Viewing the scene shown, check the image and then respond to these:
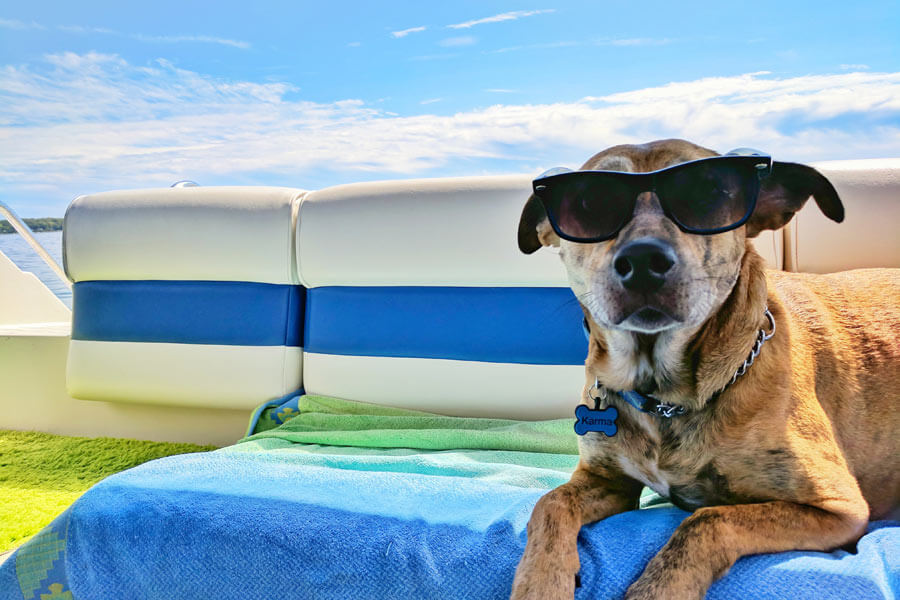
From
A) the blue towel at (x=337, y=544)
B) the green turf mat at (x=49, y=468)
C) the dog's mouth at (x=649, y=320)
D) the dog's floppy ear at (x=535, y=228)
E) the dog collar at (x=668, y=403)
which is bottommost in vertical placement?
the green turf mat at (x=49, y=468)

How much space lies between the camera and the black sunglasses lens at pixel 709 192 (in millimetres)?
1169

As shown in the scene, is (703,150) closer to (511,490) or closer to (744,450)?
(744,450)

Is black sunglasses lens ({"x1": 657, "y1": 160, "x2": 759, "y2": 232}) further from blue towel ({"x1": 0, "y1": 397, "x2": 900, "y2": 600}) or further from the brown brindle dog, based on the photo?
blue towel ({"x1": 0, "y1": 397, "x2": 900, "y2": 600})

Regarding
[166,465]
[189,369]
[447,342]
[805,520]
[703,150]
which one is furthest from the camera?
[189,369]

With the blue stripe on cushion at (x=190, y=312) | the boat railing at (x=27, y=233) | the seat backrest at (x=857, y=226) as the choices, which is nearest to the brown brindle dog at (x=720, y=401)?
the seat backrest at (x=857, y=226)

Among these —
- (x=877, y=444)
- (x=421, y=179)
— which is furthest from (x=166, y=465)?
(x=877, y=444)

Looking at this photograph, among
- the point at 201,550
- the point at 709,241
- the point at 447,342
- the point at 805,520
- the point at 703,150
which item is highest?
the point at 703,150

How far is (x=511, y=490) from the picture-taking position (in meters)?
1.51

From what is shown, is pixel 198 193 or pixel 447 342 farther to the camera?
pixel 198 193

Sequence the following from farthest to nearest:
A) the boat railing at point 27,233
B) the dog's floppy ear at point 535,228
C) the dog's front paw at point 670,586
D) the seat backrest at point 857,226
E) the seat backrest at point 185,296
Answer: the boat railing at point 27,233
the seat backrest at point 185,296
the seat backrest at point 857,226
the dog's floppy ear at point 535,228
the dog's front paw at point 670,586

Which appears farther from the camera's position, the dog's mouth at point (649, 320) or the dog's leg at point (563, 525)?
the dog's mouth at point (649, 320)

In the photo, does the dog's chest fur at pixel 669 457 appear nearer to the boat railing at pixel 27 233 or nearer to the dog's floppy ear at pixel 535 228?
the dog's floppy ear at pixel 535 228

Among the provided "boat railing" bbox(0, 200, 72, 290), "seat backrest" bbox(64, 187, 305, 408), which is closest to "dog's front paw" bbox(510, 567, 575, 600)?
"seat backrest" bbox(64, 187, 305, 408)

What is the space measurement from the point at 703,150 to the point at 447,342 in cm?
122
